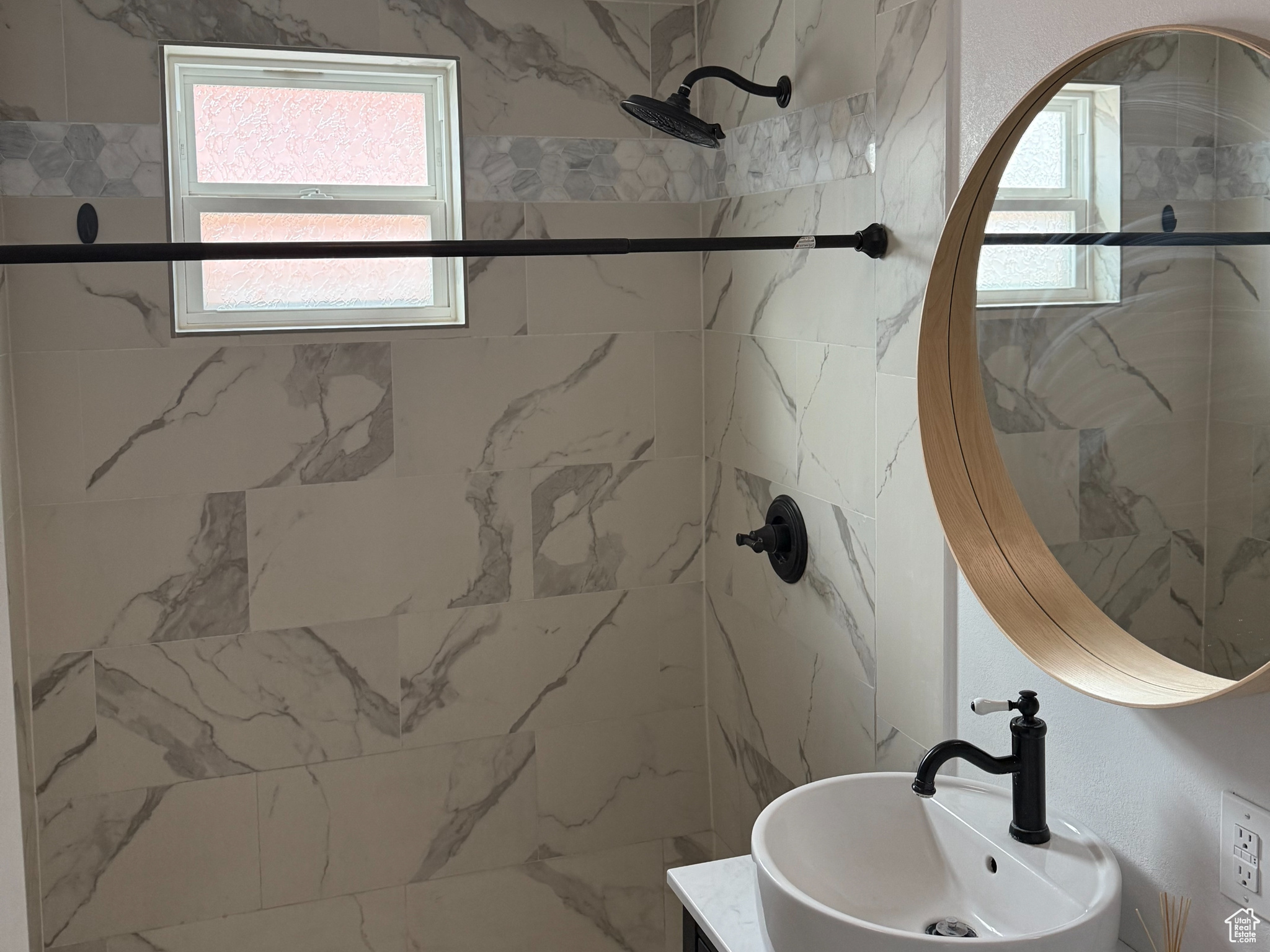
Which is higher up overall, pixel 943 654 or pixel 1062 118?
pixel 1062 118

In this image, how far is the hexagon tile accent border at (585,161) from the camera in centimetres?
191

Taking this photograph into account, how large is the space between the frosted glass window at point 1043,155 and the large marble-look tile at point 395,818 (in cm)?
164

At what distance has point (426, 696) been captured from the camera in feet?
7.81

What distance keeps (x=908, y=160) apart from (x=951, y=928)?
1.10 m

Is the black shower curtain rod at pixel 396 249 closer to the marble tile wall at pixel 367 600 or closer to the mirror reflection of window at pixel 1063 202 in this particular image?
the mirror reflection of window at pixel 1063 202

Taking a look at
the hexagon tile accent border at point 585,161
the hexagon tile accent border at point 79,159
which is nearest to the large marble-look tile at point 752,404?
the hexagon tile accent border at point 585,161

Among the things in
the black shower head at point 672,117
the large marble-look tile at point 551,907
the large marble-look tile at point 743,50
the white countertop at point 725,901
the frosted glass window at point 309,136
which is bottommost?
the large marble-look tile at point 551,907

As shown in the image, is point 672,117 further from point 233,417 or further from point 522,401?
point 233,417

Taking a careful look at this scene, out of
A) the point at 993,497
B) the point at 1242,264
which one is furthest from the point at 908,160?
the point at 1242,264

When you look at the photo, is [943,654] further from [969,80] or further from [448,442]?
[448,442]

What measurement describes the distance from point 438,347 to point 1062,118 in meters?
1.39

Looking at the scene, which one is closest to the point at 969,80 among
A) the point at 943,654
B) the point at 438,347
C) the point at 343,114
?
the point at 943,654

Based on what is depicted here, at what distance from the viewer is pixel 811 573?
205 centimetres

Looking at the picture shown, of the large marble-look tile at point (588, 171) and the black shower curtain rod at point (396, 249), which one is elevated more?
the large marble-look tile at point (588, 171)
